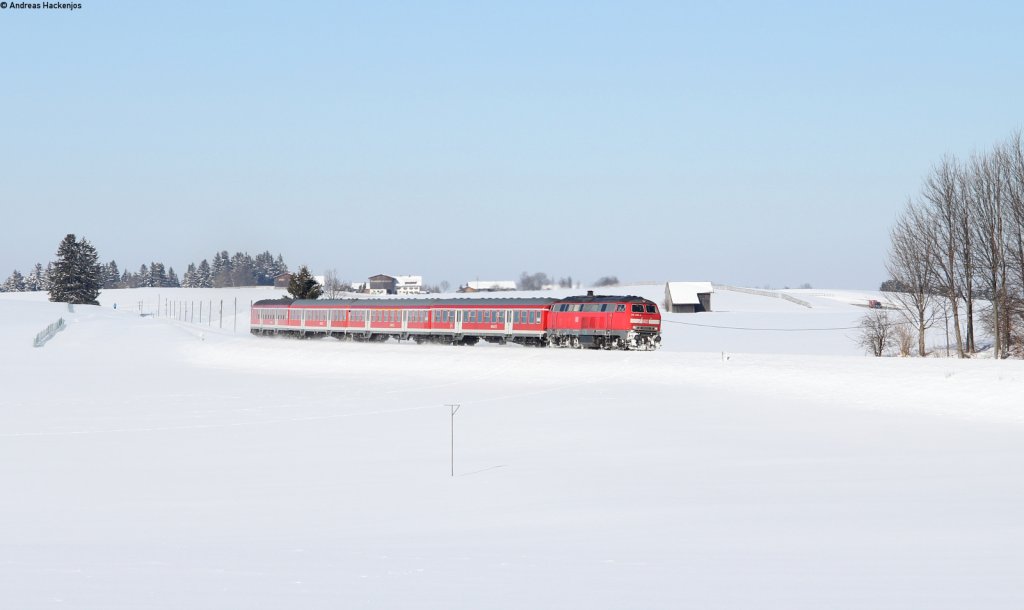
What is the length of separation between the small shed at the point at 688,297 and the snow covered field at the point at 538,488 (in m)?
67.1

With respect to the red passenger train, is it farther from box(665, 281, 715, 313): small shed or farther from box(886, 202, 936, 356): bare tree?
box(665, 281, 715, 313): small shed

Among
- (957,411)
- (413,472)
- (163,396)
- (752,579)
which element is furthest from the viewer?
(163,396)

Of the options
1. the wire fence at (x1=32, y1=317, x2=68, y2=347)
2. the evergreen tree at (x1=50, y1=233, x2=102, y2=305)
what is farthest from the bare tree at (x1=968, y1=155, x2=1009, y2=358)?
the evergreen tree at (x1=50, y1=233, x2=102, y2=305)

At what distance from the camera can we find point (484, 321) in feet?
190

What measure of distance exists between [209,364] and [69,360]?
910 cm

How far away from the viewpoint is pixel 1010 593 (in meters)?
10.2

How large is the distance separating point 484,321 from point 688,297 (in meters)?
57.2

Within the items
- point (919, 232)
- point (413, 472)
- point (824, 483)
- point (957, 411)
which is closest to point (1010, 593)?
point (824, 483)

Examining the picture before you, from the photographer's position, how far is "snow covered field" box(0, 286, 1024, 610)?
10844 mm

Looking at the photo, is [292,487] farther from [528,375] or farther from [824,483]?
[528,375]

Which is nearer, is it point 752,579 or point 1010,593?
point 1010,593

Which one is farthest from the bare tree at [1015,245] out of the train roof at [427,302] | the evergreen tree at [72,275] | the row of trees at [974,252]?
the evergreen tree at [72,275]

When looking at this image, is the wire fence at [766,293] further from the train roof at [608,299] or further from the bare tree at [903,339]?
the train roof at [608,299]

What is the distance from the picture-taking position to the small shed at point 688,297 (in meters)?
109
